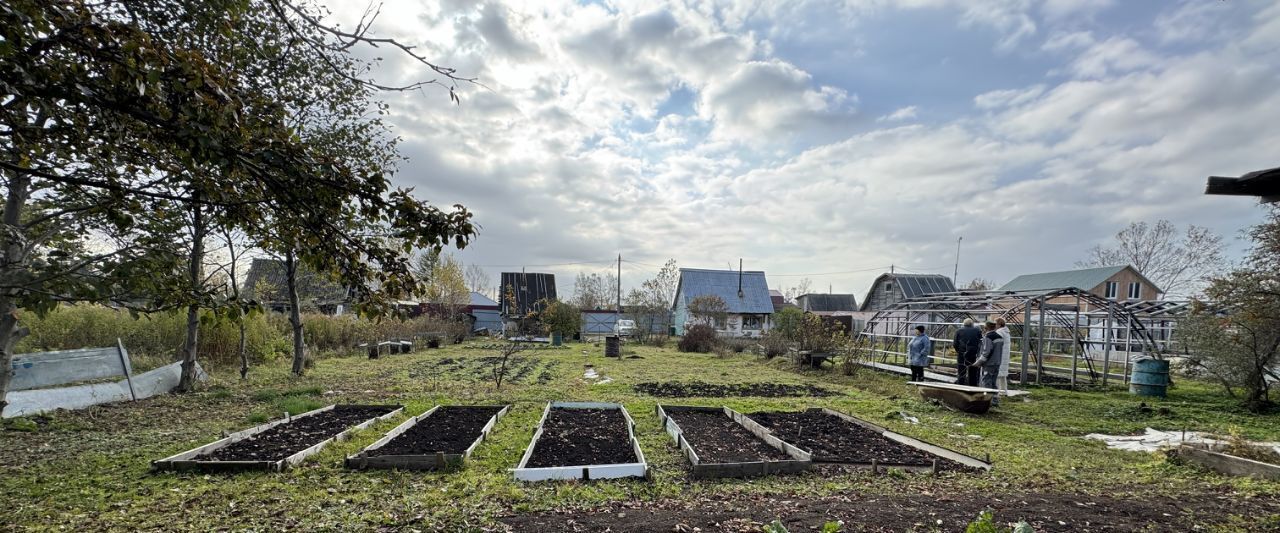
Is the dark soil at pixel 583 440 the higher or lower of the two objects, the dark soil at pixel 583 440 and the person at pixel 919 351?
the lower

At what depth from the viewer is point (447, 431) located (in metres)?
7.16

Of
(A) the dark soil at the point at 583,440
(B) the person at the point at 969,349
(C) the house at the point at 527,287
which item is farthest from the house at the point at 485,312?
(B) the person at the point at 969,349

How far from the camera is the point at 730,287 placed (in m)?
39.8

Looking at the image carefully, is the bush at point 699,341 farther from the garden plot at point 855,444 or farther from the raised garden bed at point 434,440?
the raised garden bed at point 434,440

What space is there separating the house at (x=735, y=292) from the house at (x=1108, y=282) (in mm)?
16377

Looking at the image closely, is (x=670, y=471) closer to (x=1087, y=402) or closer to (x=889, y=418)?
(x=889, y=418)

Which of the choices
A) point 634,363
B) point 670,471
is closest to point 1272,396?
point 670,471

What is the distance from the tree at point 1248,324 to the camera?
962 centimetres

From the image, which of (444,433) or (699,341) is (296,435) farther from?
(699,341)

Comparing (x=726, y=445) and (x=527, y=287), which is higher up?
(x=527, y=287)

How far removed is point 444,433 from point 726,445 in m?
3.67

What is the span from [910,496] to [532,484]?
11.2ft

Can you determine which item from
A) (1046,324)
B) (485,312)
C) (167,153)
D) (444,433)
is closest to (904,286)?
(1046,324)

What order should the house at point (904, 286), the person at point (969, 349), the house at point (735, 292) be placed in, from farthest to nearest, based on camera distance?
1. the house at point (735, 292)
2. the house at point (904, 286)
3. the person at point (969, 349)
